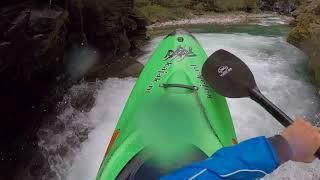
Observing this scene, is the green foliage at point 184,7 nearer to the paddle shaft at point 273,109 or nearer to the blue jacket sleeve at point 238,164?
the paddle shaft at point 273,109

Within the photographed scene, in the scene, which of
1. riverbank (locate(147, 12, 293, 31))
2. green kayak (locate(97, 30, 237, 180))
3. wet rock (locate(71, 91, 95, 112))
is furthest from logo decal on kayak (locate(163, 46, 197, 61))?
riverbank (locate(147, 12, 293, 31))

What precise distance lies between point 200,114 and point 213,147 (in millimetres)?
429

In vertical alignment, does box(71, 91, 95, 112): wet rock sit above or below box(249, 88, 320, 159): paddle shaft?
below

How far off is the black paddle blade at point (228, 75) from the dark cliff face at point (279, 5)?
1197 centimetres

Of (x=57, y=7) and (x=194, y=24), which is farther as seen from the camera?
(x=194, y=24)

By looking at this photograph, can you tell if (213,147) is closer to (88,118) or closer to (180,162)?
(180,162)

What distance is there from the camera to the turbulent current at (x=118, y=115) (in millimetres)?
4191

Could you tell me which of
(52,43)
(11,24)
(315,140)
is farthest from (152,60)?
(315,140)

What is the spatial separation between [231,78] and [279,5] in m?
12.8

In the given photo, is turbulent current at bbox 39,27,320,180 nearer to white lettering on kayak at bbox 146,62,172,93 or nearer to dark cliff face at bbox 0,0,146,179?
dark cliff face at bbox 0,0,146,179

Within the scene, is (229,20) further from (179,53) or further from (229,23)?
(179,53)

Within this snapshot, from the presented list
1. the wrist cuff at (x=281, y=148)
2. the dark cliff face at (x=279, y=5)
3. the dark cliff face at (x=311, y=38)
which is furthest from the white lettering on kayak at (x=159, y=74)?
the dark cliff face at (x=279, y=5)

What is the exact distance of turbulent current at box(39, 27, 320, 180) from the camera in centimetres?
419

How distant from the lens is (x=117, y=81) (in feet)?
19.2
